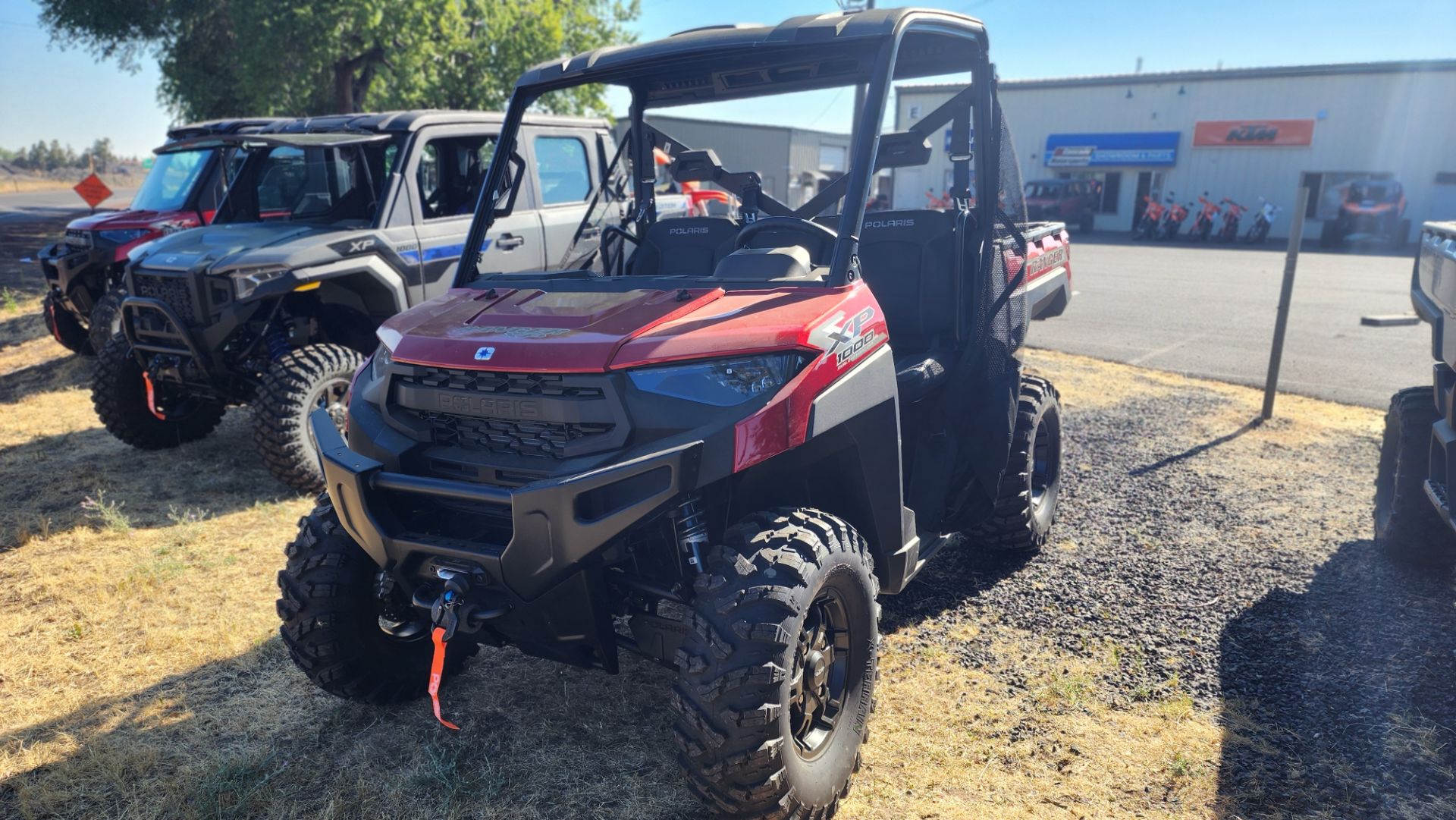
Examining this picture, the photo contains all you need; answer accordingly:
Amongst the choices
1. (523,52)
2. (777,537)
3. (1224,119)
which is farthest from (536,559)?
(1224,119)

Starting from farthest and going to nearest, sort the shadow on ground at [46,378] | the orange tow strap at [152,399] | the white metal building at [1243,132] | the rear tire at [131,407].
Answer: the white metal building at [1243,132], the shadow on ground at [46,378], the rear tire at [131,407], the orange tow strap at [152,399]

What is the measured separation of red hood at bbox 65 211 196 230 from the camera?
8.52 metres

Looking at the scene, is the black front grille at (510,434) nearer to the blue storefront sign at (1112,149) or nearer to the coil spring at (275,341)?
the coil spring at (275,341)

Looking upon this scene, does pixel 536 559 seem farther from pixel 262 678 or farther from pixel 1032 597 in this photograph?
pixel 1032 597

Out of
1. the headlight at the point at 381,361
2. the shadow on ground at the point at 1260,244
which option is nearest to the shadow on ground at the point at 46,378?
the headlight at the point at 381,361

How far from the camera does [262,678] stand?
144 inches

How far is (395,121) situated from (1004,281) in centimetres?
462

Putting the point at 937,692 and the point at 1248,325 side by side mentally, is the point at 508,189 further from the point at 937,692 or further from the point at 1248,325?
the point at 1248,325

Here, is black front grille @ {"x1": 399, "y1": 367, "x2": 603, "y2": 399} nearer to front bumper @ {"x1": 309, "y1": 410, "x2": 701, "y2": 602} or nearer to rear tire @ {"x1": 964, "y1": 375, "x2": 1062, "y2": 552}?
front bumper @ {"x1": 309, "y1": 410, "x2": 701, "y2": 602}

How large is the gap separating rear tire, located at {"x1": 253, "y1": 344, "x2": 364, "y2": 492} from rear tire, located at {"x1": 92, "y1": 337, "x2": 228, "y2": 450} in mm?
1001

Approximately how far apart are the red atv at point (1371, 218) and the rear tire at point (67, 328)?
29.3 metres

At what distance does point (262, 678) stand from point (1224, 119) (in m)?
35.8

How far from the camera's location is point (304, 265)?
→ 228 inches

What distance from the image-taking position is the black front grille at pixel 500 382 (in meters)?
2.54
